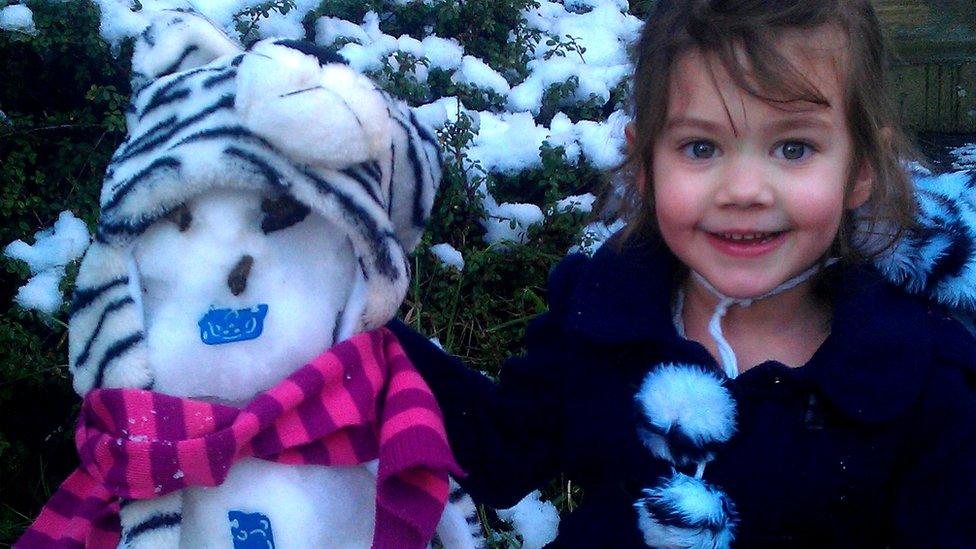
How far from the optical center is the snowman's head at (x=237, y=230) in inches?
48.6

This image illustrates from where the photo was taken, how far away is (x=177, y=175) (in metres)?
1.23

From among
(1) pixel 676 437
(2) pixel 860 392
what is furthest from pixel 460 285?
(2) pixel 860 392

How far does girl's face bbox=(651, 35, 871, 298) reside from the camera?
133cm

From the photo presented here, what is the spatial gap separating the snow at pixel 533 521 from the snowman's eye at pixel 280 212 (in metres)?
1.03

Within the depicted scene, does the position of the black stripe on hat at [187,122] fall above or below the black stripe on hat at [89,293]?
above

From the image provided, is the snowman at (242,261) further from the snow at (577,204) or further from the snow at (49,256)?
the snow at (577,204)

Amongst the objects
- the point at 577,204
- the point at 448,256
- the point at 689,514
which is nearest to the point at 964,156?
the point at 577,204

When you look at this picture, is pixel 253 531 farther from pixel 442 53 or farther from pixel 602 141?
pixel 442 53

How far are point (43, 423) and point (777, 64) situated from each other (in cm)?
171

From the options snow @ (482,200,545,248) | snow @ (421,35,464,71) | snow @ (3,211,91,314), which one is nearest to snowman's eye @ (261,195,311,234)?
snow @ (3,211,91,314)

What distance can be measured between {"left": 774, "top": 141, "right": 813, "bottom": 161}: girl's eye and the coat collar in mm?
229

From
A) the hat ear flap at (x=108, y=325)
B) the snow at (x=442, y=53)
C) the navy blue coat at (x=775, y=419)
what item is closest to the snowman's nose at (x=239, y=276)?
the hat ear flap at (x=108, y=325)

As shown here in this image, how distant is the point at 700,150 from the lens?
1385 mm

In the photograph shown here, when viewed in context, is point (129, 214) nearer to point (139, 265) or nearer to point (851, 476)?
point (139, 265)
